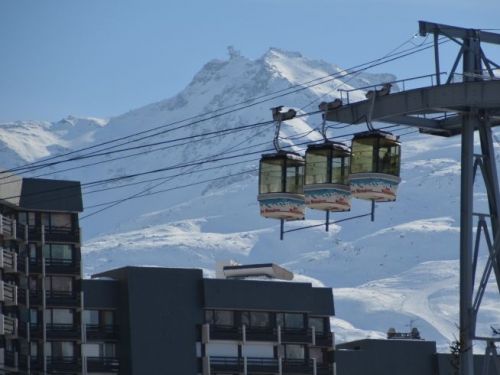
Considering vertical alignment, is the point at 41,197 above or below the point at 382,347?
above

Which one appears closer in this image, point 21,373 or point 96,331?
point 21,373

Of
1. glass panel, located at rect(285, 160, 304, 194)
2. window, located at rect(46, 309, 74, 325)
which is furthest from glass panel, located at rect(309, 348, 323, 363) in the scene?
glass panel, located at rect(285, 160, 304, 194)

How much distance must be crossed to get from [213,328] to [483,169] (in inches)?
2565

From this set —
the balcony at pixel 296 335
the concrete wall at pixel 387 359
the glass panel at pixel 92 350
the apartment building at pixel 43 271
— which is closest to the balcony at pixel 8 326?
the apartment building at pixel 43 271

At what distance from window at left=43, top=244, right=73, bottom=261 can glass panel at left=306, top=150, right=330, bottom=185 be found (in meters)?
63.5

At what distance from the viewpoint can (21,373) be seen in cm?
11038

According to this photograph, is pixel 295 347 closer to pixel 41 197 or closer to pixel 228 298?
pixel 228 298

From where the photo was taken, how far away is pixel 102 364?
11781 centimetres

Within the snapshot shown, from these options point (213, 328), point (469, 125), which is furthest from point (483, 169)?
point (213, 328)

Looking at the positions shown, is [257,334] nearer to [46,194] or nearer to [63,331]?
[63,331]

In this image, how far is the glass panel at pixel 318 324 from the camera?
12625 cm

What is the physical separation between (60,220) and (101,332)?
6.78 metres

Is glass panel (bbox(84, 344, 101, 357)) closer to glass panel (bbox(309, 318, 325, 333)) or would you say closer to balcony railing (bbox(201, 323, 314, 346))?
balcony railing (bbox(201, 323, 314, 346))

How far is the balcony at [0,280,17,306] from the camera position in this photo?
349 feet
